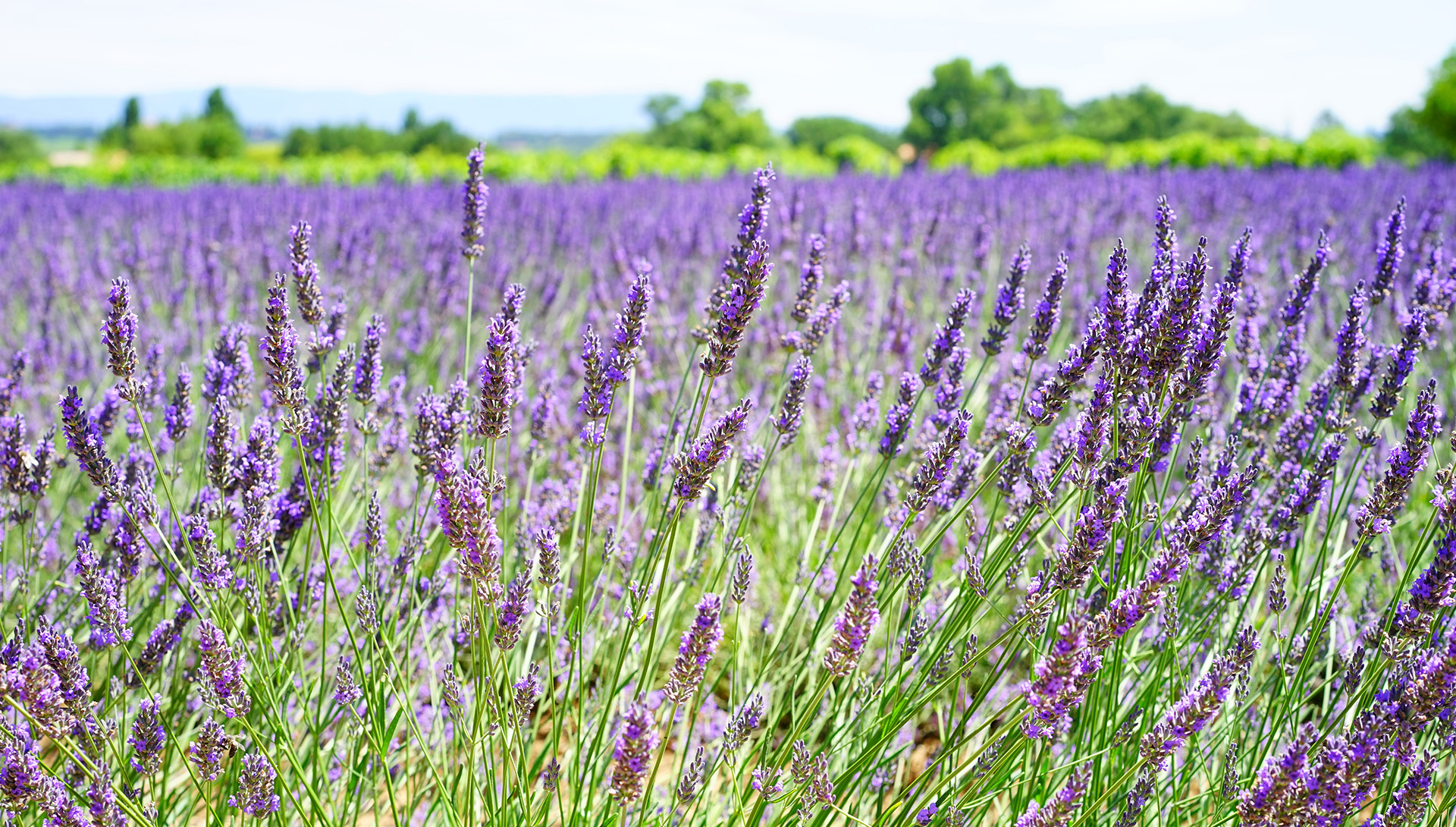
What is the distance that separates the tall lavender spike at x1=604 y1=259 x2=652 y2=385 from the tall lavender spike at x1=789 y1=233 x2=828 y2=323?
25.2 inches

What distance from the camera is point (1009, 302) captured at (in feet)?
6.54

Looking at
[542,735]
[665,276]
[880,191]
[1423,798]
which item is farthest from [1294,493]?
[880,191]

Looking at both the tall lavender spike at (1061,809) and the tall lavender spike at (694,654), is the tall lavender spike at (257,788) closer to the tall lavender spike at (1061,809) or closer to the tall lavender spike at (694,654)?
the tall lavender spike at (694,654)

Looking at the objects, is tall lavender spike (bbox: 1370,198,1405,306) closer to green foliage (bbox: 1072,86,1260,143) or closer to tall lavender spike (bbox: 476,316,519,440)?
tall lavender spike (bbox: 476,316,519,440)

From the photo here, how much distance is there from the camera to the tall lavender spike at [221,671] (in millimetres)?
1314

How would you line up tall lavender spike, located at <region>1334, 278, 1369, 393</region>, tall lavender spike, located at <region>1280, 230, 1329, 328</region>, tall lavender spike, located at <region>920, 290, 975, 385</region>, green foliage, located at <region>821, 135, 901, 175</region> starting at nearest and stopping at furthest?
tall lavender spike, located at <region>1334, 278, 1369, 393</region>, tall lavender spike, located at <region>920, 290, 975, 385</region>, tall lavender spike, located at <region>1280, 230, 1329, 328</region>, green foliage, located at <region>821, 135, 901, 175</region>

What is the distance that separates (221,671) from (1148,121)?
168 feet

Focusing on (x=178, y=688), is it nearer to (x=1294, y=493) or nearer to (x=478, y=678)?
(x=478, y=678)

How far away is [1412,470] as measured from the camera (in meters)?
1.44

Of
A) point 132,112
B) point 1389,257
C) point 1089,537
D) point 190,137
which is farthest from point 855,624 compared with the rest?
point 132,112

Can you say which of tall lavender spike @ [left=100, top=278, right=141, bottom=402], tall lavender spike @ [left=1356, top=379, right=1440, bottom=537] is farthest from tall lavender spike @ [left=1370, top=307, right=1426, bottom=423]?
tall lavender spike @ [left=100, top=278, right=141, bottom=402]

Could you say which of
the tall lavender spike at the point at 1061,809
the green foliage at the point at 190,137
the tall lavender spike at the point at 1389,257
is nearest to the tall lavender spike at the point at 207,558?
the tall lavender spike at the point at 1061,809

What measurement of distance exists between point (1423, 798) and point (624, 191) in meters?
9.09

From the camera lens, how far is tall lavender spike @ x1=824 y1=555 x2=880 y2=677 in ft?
3.90
